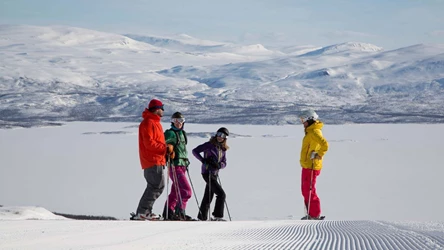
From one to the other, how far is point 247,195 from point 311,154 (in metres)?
7.55

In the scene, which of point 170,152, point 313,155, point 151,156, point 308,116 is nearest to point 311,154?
point 313,155

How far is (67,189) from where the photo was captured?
55.9ft

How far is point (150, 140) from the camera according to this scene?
712cm

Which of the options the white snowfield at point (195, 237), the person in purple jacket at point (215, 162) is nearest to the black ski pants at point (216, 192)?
the person in purple jacket at point (215, 162)

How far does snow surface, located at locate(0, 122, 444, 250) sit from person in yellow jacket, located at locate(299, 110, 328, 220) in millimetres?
960

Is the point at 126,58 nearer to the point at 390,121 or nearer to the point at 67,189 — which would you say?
the point at 390,121

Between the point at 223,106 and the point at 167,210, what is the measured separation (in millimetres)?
66140

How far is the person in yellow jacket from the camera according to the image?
27.4ft

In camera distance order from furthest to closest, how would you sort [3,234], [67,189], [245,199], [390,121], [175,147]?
[390,121] → [67,189] → [245,199] → [175,147] → [3,234]

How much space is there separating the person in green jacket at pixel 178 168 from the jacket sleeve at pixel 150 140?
1.45 feet

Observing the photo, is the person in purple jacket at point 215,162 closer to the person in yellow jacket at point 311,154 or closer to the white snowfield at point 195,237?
the person in yellow jacket at point 311,154

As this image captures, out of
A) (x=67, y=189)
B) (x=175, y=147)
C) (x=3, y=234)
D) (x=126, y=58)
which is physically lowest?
(x=67, y=189)

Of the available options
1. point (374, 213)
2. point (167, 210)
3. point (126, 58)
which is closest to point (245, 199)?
point (374, 213)

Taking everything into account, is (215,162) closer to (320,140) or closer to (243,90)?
(320,140)
